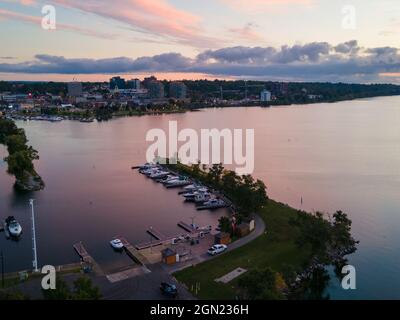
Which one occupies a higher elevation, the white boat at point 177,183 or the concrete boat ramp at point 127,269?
the white boat at point 177,183

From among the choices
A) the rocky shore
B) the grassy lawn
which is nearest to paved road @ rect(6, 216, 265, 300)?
the grassy lawn

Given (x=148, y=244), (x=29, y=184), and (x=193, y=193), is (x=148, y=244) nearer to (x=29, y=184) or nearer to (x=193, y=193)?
(x=193, y=193)

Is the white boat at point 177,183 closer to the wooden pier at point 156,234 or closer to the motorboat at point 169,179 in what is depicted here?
the motorboat at point 169,179

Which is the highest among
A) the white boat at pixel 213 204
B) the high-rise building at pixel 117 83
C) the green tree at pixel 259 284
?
the high-rise building at pixel 117 83

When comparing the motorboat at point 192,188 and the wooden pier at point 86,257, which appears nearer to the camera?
the wooden pier at point 86,257

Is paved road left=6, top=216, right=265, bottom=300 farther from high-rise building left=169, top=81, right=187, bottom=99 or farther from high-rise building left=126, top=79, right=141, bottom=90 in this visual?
high-rise building left=126, top=79, right=141, bottom=90

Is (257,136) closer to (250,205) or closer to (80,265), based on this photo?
(250,205)

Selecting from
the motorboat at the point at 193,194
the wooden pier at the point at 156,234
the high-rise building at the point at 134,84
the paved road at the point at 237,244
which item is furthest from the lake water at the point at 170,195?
the high-rise building at the point at 134,84

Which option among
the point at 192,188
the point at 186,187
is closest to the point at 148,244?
the point at 192,188

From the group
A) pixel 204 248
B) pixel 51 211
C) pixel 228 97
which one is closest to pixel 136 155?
pixel 51 211
